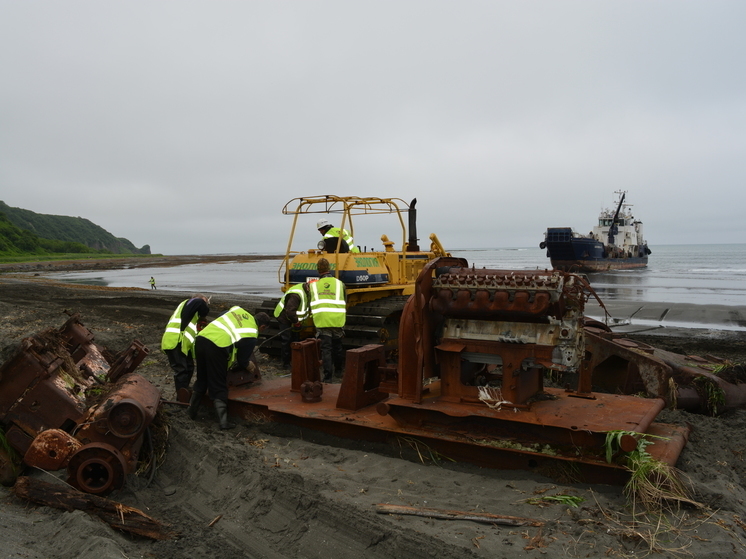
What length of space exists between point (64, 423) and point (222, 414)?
5.56 feet

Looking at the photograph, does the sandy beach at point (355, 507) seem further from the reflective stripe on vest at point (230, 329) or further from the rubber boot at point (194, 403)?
the reflective stripe on vest at point (230, 329)

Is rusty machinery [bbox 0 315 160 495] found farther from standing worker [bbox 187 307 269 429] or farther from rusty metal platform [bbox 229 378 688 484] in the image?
rusty metal platform [bbox 229 378 688 484]

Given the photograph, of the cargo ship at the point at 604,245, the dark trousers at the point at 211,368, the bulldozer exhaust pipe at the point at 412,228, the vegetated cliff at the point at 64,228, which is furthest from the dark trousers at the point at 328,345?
the vegetated cliff at the point at 64,228

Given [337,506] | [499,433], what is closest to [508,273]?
[499,433]

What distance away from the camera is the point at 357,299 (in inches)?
403

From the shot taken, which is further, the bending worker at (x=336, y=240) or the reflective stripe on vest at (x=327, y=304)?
the bending worker at (x=336, y=240)

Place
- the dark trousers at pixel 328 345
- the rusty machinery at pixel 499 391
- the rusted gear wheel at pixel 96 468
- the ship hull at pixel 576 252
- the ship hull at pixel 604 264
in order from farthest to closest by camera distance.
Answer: the ship hull at pixel 604 264, the ship hull at pixel 576 252, the dark trousers at pixel 328 345, the rusty machinery at pixel 499 391, the rusted gear wheel at pixel 96 468

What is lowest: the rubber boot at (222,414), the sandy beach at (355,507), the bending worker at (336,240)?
the sandy beach at (355,507)

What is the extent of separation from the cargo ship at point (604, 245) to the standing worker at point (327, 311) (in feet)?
109

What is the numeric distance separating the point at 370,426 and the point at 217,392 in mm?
1792

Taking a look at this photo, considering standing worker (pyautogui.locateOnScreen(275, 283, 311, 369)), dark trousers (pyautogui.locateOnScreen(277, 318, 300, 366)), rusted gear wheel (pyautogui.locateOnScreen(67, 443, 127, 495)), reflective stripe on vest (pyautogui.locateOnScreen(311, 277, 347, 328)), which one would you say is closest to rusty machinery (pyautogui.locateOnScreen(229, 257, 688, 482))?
rusted gear wheel (pyautogui.locateOnScreen(67, 443, 127, 495))

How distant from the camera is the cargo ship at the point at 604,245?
44.1 m

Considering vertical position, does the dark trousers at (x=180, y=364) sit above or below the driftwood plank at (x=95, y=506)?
above

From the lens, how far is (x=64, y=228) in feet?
365
